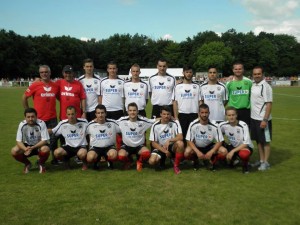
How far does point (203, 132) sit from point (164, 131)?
0.74 m

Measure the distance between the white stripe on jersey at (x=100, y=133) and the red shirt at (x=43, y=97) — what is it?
Answer: 0.93 m

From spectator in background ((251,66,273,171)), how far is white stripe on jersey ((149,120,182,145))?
4.84ft

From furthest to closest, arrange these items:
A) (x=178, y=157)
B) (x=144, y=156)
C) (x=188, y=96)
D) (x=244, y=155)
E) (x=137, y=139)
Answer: (x=188, y=96) < (x=137, y=139) < (x=144, y=156) < (x=178, y=157) < (x=244, y=155)

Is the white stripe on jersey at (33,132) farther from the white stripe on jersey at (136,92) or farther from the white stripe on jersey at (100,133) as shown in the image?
the white stripe on jersey at (136,92)

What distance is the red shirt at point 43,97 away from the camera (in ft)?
21.2

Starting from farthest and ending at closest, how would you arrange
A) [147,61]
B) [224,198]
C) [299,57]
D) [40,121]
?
[147,61], [299,57], [40,121], [224,198]

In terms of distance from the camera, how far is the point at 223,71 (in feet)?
291

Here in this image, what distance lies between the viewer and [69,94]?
660 cm

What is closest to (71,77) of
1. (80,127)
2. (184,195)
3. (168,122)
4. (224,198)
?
(80,127)

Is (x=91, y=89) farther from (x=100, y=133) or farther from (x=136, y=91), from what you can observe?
(x=100, y=133)

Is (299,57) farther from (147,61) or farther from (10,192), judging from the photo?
(10,192)

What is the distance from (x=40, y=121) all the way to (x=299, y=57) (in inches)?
3503

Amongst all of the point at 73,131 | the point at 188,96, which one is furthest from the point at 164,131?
the point at 73,131

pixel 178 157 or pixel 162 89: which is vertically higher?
pixel 162 89
